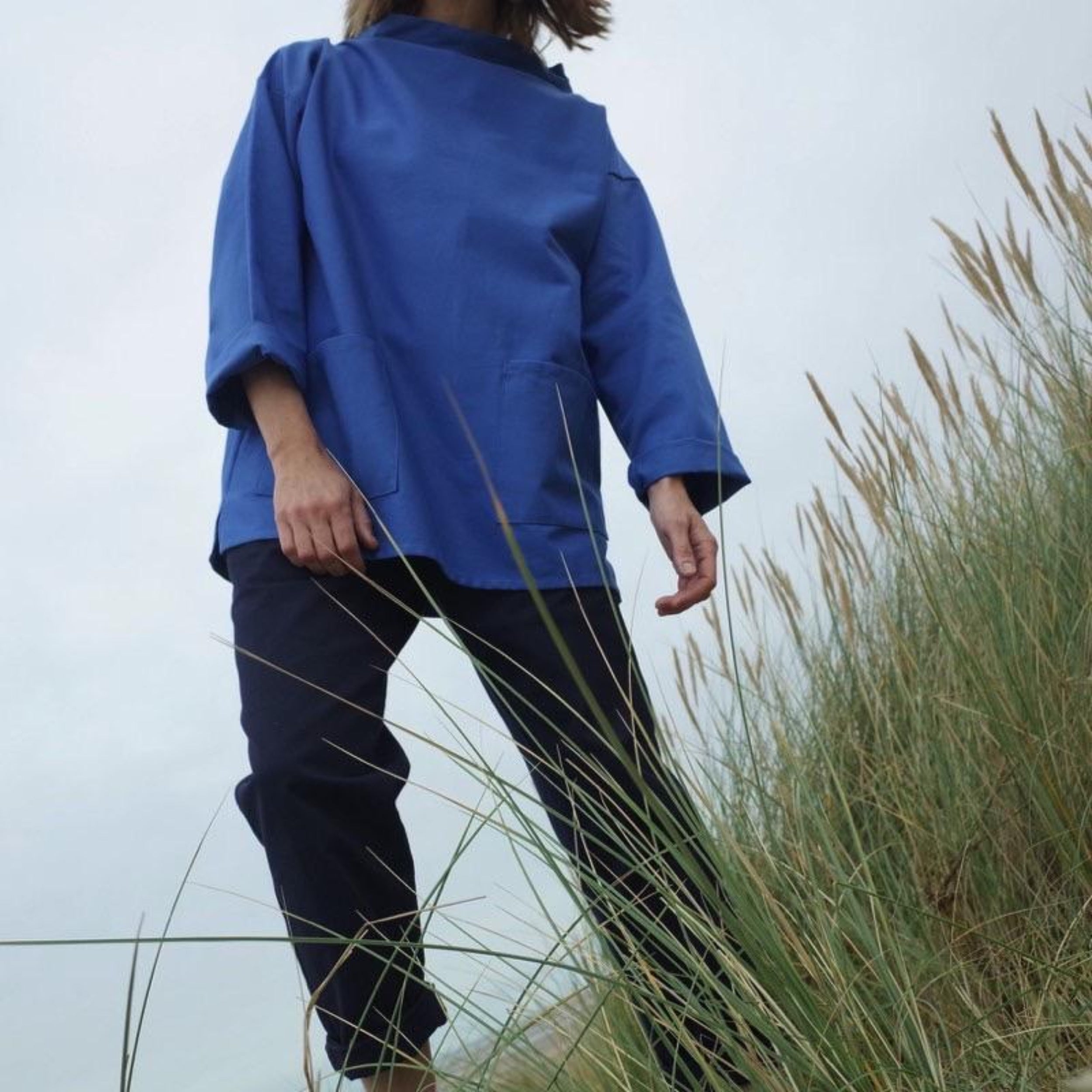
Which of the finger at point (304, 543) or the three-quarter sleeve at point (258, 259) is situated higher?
the three-quarter sleeve at point (258, 259)

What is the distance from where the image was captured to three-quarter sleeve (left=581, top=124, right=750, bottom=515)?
190 centimetres

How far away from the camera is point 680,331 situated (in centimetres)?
202

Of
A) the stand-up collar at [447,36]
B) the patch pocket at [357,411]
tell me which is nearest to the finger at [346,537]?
the patch pocket at [357,411]

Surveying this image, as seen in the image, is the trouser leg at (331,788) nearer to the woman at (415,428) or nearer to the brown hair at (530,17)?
the woman at (415,428)

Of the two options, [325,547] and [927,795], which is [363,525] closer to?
[325,547]

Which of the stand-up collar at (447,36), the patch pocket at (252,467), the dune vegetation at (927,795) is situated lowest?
the dune vegetation at (927,795)

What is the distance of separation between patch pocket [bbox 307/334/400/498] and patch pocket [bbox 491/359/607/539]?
0.14 metres

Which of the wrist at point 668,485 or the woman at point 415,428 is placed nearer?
the woman at point 415,428

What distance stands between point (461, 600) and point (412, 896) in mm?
341

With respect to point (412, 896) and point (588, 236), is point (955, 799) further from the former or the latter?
point (588, 236)

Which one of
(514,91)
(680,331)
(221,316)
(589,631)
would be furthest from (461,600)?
(514,91)

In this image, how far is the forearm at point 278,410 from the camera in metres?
1.60

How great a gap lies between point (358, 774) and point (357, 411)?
16.3 inches

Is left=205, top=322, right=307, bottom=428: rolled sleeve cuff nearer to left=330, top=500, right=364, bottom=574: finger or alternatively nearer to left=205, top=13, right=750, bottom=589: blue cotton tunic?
left=205, top=13, right=750, bottom=589: blue cotton tunic
